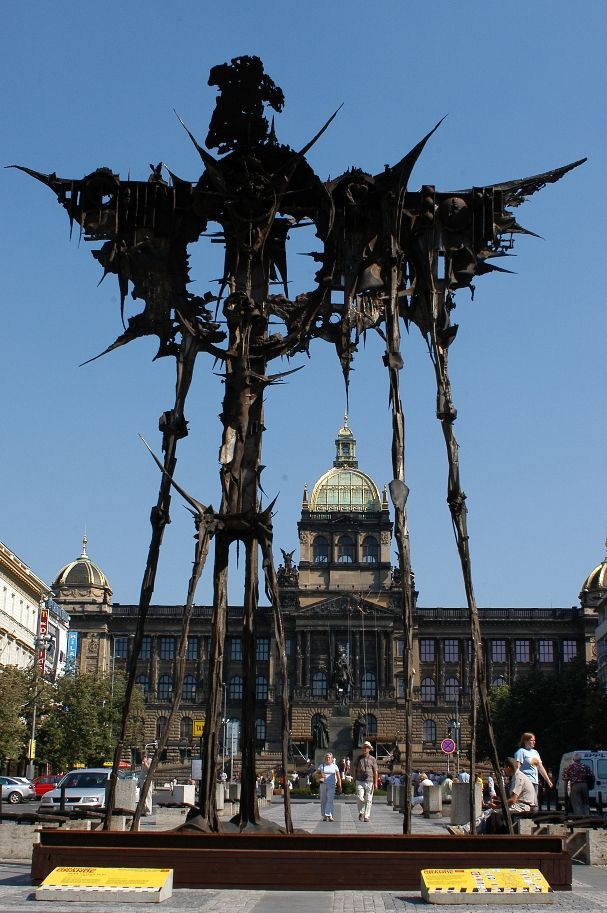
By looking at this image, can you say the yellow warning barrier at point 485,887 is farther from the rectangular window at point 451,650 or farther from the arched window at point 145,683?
the rectangular window at point 451,650

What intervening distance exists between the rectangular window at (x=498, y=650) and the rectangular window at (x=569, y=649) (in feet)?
20.9

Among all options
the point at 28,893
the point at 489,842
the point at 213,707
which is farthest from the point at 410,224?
the point at 28,893

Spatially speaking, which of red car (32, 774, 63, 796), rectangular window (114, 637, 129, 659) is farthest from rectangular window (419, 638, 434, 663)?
red car (32, 774, 63, 796)

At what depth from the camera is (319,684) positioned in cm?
12694

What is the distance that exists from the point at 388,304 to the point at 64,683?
66.5 metres

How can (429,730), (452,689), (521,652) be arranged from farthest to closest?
(521,652) → (452,689) → (429,730)

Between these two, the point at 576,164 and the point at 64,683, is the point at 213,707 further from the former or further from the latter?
the point at 64,683

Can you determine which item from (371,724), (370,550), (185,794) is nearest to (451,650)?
(371,724)

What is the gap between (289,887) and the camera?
1262 centimetres

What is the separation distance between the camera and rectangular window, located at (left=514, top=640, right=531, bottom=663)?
5143 inches

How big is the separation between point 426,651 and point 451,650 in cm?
262

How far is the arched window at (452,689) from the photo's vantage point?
5007 inches

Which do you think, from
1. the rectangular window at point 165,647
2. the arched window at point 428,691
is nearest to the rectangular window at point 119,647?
the rectangular window at point 165,647

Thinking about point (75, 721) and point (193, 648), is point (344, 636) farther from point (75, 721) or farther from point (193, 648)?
point (75, 721)
